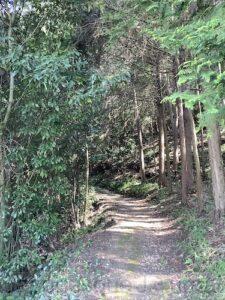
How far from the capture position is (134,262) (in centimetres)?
797

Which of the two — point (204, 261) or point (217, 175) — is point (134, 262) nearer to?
point (204, 261)

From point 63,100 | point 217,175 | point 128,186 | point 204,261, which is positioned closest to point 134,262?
point 204,261

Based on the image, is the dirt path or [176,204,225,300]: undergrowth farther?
the dirt path

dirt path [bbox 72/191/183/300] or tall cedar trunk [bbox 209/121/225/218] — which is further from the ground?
tall cedar trunk [bbox 209/121/225/218]

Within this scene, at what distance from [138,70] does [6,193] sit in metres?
8.96

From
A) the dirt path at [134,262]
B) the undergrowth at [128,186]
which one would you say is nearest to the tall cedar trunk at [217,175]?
the dirt path at [134,262]

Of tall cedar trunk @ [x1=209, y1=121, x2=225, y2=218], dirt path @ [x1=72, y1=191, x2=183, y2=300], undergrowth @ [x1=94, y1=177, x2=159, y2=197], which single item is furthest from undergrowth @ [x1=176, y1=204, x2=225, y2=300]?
undergrowth @ [x1=94, y1=177, x2=159, y2=197]

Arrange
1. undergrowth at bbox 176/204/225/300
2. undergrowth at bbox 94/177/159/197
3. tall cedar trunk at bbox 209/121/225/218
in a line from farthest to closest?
1. undergrowth at bbox 94/177/159/197
2. tall cedar trunk at bbox 209/121/225/218
3. undergrowth at bbox 176/204/225/300

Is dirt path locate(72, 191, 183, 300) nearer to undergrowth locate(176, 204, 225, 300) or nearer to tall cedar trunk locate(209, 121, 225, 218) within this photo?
undergrowth locate(176, 204, 225, 300)

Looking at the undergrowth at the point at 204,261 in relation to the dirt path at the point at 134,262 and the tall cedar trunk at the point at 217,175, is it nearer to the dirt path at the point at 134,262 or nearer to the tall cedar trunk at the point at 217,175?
the dirt path at the point at 134,262

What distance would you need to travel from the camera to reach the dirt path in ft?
20.9

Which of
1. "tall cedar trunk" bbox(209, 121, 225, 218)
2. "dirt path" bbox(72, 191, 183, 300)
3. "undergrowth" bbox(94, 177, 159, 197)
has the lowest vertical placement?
"dirt path" bbox(72, 191, 183, 300)

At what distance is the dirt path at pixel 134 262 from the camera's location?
6.38 meters

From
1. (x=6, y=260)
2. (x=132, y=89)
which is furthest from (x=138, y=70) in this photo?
(x=6, y=260)
